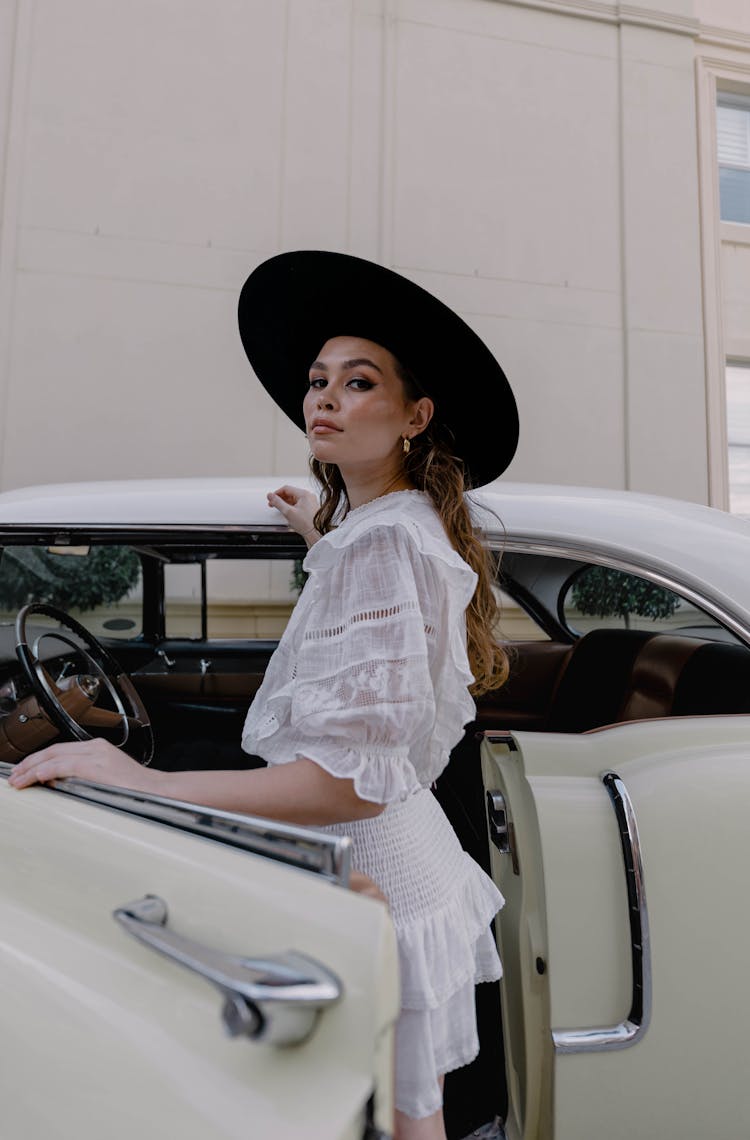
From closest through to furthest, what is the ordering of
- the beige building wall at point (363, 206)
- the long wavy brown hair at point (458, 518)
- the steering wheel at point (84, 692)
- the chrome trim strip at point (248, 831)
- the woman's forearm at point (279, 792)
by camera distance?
the chrome trim strip at point (248, 831)
the woman's forearm at point (279, 792)
the long wavy brown hair at point (458, 518)
the steering wheel at point (84, 692)
the beige building wall at point (363, 206)

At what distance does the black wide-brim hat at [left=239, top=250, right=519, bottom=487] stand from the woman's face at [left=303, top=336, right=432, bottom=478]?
0.04 meters

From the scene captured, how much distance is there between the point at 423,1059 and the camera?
92 cm

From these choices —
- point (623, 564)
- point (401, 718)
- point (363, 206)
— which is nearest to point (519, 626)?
point (623, 564)

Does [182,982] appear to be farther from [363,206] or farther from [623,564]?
[363,206]

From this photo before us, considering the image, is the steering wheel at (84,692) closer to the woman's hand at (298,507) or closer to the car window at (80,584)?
the car window at (80,584)

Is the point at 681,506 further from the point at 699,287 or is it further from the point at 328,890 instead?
the point at 699,287

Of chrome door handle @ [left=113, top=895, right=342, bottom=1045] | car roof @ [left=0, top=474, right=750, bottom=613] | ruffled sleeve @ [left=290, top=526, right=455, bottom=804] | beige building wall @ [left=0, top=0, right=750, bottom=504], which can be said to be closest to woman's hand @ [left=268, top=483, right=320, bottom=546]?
car roof @ [left=0, top=474, right=750, bottom=613]

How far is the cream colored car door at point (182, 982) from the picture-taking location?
1.94ft

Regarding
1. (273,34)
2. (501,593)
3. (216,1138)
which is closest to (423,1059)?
(216,1138)

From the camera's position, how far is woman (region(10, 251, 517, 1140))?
88cm

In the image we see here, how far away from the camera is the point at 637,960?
3.86 ft

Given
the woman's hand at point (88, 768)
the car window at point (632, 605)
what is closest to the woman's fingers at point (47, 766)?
the woman's hand at point (88, 768)

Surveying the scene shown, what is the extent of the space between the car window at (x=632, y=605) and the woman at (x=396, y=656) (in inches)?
17.6

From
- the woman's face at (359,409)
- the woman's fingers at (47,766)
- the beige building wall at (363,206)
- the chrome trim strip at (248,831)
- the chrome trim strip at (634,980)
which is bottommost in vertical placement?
the chrome trim strip at (634,980)
